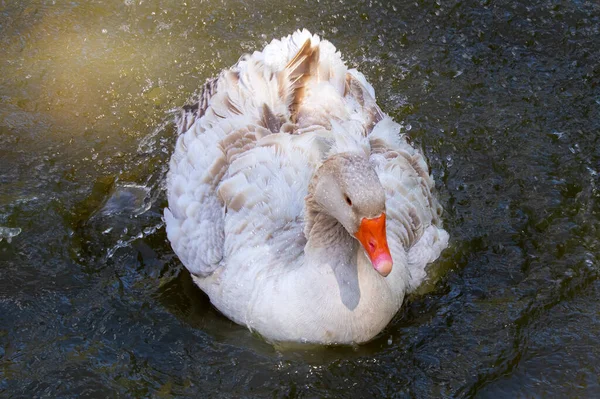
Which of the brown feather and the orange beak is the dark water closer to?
the orange beak

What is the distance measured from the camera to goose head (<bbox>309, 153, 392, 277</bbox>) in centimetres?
409

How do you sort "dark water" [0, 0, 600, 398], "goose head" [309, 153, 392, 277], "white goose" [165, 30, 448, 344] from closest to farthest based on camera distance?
"goose head" [309, 153, 392, 277]
"white goose" [165, 30, 448, 344]
"dark water" [0, 0, 600, 398]

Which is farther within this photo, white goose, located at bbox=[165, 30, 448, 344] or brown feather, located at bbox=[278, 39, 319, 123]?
brown feather, located at bbox=[278, 39, 319, 123]

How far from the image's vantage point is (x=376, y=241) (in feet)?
13.6

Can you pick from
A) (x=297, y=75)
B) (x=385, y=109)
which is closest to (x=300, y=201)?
(x=297, y=75)

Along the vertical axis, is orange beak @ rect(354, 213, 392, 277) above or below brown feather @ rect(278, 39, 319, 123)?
below

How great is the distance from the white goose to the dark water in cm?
31

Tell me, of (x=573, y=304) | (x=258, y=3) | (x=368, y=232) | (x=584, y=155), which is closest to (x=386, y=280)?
(x=368, y=232)

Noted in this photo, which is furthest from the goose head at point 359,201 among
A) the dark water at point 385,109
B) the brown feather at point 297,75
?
the brown feather at point 297,75

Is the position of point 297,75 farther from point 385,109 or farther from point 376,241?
point 376,241

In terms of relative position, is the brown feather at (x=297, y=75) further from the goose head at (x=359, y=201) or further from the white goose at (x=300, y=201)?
the goose head at (x=359, y=201)

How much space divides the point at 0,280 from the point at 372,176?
281 centimetres

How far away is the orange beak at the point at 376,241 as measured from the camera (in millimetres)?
4121

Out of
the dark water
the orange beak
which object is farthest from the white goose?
the dark water
